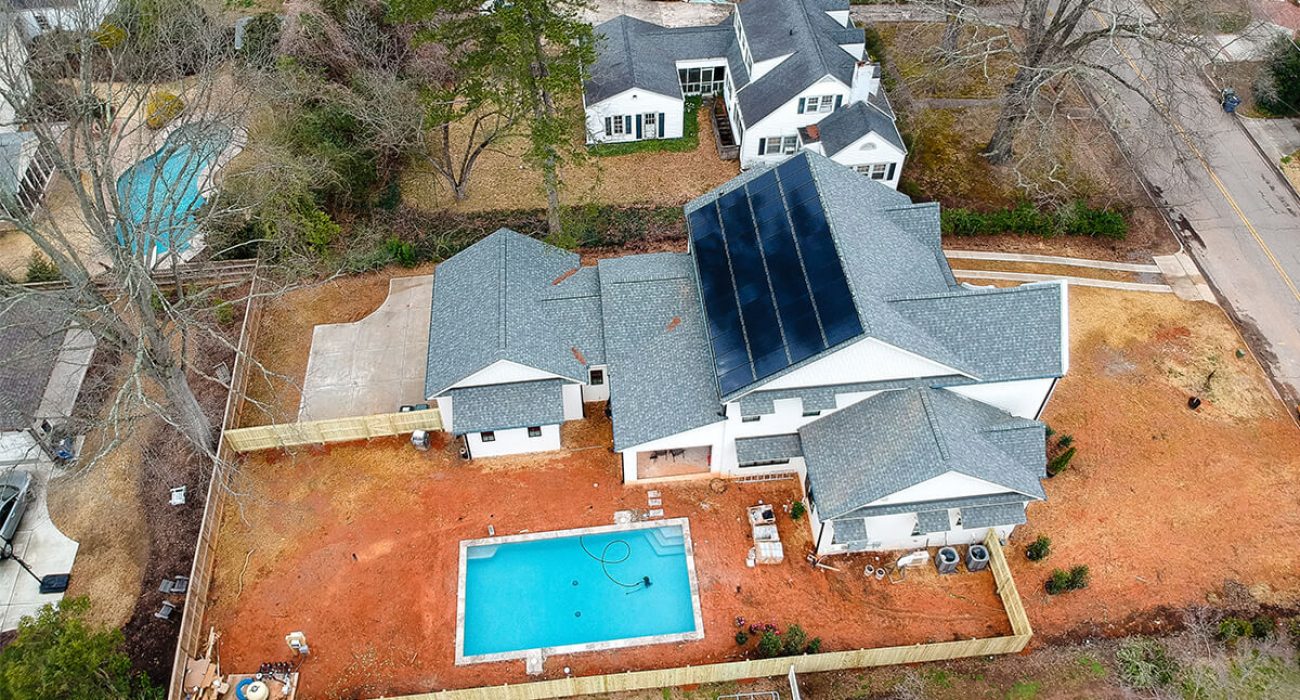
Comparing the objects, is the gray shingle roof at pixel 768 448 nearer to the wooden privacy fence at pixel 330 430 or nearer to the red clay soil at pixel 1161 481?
the red clay soil at pixel 1161 481

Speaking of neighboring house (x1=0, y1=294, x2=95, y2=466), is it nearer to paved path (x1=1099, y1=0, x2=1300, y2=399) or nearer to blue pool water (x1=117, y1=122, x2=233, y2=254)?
blue pool water (x1=117, y1=122, x2=233, y2=254)

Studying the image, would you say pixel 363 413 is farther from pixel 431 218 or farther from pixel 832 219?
pixel 832 219

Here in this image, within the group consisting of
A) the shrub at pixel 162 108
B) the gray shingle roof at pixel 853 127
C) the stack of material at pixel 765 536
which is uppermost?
the shrub at pixel 162 108

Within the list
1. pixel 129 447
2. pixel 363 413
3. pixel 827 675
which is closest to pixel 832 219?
pixel 827 675

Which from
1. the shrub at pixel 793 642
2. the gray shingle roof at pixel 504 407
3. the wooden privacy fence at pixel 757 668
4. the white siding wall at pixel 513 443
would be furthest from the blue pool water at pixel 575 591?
the gray shingle roof at pixel 504 407

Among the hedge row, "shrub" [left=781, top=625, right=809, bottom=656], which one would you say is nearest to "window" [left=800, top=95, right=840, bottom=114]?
the hedge row

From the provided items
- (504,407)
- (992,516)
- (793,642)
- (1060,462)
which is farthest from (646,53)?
(793,642)
